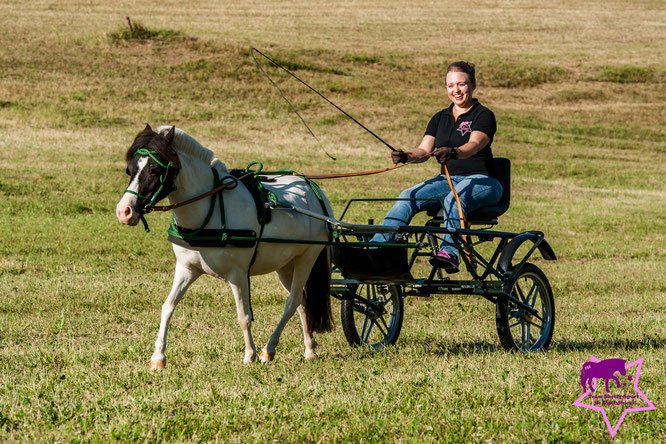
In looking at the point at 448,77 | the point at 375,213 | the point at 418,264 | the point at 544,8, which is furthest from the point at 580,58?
the point at 448,77

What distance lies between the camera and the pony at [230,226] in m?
5.46

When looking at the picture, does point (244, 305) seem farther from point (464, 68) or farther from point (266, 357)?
point (464, 68)

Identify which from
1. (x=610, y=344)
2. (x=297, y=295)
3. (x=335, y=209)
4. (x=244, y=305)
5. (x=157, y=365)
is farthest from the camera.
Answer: (x=335, y=209)

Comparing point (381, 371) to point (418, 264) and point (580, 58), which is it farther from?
point (580, 58)

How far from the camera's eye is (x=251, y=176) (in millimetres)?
6398

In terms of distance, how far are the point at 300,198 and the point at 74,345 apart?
96.0 inches

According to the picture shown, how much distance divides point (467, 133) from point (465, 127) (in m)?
0.08

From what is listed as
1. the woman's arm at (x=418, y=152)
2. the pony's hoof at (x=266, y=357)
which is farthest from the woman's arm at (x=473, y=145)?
the pony's hoof at (x=266, y=357)

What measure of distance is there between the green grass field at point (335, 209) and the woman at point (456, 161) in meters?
1.17

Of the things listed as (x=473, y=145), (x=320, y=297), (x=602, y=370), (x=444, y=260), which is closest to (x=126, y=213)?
(x=320, y=297)

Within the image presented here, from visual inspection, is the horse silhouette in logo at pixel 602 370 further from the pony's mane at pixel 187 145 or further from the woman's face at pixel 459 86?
the pony's mane at pixel 187 145

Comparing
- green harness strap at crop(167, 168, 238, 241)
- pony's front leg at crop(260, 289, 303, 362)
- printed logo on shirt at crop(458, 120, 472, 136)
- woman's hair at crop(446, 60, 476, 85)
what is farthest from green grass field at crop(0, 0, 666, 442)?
woman's hair at crop(446, 60, 476, 85)

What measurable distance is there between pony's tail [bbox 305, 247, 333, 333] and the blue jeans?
0.50 meters

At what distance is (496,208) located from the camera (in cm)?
724
